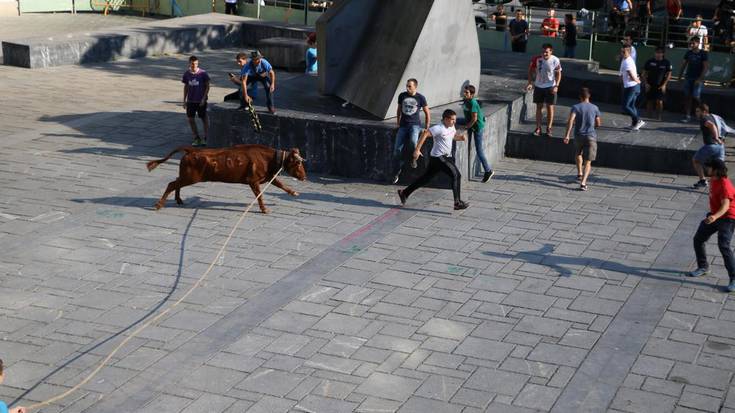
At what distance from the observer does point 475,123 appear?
16.1 metres

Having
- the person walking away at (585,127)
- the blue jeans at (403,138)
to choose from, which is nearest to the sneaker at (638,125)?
the person walking away at (585,127)

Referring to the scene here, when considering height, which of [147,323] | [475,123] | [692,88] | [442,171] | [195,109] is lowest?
[147,323]

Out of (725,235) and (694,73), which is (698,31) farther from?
(725,235)

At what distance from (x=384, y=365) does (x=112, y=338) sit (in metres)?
2.72

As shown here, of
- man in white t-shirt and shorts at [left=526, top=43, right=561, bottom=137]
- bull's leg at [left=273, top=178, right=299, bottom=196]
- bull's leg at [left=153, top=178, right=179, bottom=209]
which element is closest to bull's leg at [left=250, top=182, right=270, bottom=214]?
bull's leg at [left=273, top=178, right=299, bottom=196]

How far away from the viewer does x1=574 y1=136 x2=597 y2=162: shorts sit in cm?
1586

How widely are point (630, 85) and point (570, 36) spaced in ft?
24.2

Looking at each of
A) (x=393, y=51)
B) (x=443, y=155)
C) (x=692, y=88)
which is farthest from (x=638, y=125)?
(x=443, y=155)

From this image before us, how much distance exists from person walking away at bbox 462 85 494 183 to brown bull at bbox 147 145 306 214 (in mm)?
2923

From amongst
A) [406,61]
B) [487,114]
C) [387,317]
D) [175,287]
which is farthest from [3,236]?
[487,114]

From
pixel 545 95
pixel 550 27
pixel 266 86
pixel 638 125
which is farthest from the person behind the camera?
pixel 550 27

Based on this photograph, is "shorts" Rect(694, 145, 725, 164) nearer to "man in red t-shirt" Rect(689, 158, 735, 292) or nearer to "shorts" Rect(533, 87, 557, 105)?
"shorts" Rect(533, 87, 557, 105)

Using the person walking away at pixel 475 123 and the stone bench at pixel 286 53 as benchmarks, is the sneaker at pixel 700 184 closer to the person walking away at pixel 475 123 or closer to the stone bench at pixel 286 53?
the person walking away at pixel 475 123

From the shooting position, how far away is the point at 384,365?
9922 mm
